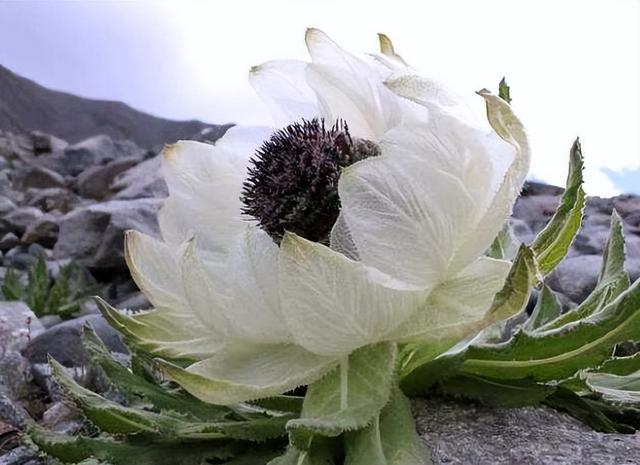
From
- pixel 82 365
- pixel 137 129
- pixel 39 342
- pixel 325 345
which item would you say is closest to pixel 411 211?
pixel 325 345

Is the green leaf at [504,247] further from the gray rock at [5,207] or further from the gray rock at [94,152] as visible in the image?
the gray rock at [94,152]

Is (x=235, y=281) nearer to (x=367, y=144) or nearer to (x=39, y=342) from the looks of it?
(x=367, y=144)

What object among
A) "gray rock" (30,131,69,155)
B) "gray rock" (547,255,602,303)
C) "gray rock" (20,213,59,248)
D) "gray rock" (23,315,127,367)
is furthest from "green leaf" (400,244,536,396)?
"gray rock" (30,131,69,155)

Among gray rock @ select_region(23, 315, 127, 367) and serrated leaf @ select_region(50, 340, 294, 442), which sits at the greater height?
serrated leaf @ select_region(50, 340, 294, 442)

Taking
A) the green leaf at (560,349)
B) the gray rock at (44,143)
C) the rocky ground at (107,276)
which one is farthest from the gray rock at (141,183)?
the green leaf at (560,349)

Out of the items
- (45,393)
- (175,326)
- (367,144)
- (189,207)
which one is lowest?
(45,393)

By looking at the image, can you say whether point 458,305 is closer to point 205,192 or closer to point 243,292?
point 243,292

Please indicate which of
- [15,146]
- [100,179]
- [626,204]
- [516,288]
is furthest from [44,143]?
[516,288]

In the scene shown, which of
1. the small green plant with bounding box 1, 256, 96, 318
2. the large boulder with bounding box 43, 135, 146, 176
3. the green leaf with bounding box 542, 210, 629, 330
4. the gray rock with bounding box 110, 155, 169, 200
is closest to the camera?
the green leaf with bounding box 542, 210, 629, 330

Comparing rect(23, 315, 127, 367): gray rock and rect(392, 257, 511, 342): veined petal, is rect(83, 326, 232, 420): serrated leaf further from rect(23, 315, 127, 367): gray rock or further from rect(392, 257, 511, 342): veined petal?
rect(23, 315, 127, 367): gray rock
